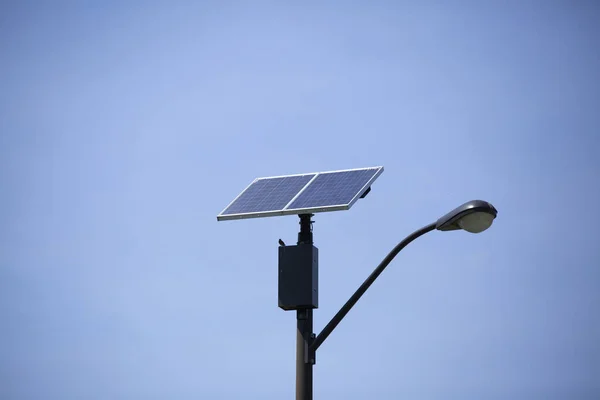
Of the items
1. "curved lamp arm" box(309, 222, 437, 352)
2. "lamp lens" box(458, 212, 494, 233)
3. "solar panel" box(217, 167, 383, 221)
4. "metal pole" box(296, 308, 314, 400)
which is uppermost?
"solar panel" box(217, 167, 383, 221)

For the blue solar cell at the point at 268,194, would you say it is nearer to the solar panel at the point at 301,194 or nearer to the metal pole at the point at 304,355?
the solar panel at the point at 301,194

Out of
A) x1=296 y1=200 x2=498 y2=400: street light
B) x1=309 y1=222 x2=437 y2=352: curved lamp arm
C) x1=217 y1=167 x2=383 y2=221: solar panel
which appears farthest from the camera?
x1=217 y1=167 x2=383 y2=221: solar panel

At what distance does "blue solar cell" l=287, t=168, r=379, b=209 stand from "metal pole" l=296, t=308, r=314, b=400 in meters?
1.42

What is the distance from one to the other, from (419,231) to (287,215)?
181 cm

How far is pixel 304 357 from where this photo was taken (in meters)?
10.0

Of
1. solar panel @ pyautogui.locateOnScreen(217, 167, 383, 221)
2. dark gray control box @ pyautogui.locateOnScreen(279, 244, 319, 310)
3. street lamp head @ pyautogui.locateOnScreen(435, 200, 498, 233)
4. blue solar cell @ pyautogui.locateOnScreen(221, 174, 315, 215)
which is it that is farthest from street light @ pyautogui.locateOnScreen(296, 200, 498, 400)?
blue solar cell @ pyautogui.locateOnScreen(221, 174, 315, 215)

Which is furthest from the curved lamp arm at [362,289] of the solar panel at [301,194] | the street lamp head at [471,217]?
the solar panel at [301,194]

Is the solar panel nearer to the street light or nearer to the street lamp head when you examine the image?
the street light

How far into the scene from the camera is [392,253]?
984cm

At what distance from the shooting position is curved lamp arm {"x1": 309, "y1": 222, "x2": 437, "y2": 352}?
980 centimetres

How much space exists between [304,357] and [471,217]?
259cm

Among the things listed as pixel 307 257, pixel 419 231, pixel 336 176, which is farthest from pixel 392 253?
pixel 336 176

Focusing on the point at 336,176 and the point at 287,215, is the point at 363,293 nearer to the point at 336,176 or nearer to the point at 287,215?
the point at 287,215

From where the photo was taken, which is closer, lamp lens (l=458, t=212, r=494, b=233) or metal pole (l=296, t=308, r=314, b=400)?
lamp lens (l=458, t=212, r=494, b=233)
